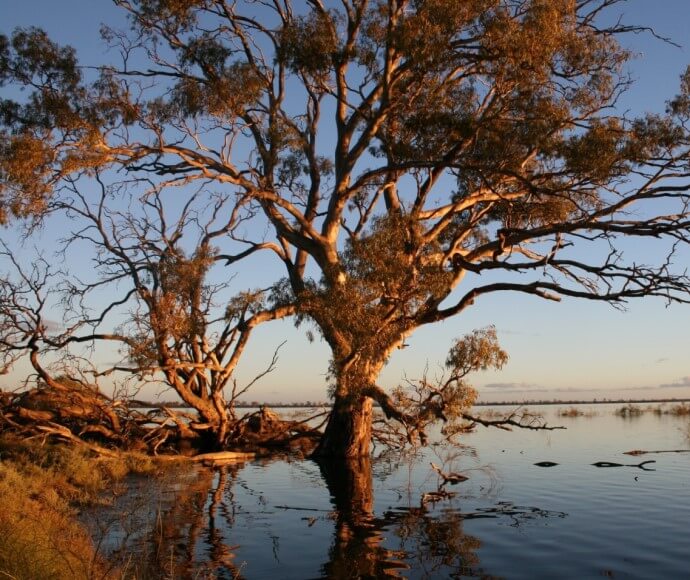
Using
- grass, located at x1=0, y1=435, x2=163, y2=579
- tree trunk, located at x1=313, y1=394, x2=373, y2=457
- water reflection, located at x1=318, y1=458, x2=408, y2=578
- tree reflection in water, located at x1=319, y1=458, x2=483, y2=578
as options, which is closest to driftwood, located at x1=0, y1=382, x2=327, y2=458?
grass, located at x1=0, y1=435, x2=163, y2=579

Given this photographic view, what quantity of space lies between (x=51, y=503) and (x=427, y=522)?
4491 millimetres

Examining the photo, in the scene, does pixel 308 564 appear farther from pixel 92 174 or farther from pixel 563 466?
pixel 92 174

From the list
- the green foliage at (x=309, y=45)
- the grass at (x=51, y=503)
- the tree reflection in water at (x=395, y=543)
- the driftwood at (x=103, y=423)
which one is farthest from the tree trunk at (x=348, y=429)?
the green foliage at (x=309, y=45)

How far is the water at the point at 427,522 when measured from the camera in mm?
6871

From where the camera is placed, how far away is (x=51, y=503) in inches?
345

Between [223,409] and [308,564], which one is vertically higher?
[223,409]

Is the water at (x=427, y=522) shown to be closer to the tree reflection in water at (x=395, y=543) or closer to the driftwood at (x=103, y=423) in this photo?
the tree reflection in water at (x=395, y=543)

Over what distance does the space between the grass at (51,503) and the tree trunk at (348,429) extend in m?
4.13

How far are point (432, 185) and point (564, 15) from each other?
460 cm

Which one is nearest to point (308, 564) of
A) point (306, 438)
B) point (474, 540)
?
point (474, 540)

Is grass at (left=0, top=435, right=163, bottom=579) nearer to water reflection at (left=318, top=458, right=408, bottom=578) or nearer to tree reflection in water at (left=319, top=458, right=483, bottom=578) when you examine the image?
water reflection at (left=318, top=458, right=408, bottom=578)

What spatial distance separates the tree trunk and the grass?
162 inches

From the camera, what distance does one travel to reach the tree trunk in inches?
653

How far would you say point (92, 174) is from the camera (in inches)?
688
